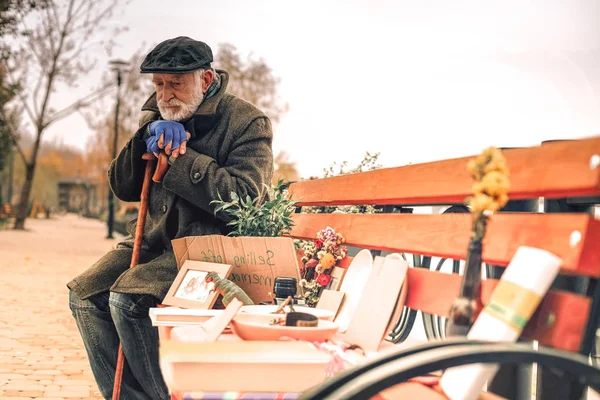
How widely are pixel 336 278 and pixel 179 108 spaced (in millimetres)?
1180

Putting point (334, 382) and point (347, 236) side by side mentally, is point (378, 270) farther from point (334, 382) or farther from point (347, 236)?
point (334, 382)

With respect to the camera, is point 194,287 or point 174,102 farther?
point 174,102

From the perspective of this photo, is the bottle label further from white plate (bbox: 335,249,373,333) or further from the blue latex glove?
the blue latex glove

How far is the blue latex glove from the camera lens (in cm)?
342

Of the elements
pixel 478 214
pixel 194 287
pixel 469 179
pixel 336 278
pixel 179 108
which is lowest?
pixel 194 287

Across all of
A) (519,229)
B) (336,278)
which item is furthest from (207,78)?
(519,229)

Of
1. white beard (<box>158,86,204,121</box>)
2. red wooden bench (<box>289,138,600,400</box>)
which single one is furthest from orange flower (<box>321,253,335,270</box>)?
white beard (<box>158,86,204,121</box>)

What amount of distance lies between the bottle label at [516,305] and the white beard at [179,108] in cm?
226

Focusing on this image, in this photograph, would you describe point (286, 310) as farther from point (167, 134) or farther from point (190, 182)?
point (167, 134)

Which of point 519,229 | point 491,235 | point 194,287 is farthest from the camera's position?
point 194,287

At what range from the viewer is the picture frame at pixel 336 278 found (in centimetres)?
290

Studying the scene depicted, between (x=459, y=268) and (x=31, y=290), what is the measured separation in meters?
7.36

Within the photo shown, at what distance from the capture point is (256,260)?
125 inches

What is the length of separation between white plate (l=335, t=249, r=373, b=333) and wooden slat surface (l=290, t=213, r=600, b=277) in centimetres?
9
